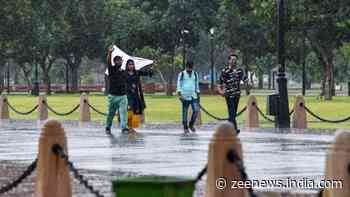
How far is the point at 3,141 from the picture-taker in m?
24.2

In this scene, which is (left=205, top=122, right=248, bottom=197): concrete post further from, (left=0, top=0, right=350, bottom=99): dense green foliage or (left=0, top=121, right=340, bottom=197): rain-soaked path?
(left=0, top=0, right=350, bottom=99): dense green foliage

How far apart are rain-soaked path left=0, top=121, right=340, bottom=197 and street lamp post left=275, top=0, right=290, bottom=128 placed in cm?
117

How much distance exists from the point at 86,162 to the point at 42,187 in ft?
20.4

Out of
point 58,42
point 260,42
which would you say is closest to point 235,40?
point 260,42

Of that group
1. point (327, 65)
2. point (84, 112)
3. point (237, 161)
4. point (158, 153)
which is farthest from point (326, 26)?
point (237, 161)

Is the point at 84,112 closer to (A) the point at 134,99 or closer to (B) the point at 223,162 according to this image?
(A) the point at 134,99

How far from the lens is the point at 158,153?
19609 millimetres

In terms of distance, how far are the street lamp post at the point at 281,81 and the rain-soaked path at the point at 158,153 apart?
1.17 meters

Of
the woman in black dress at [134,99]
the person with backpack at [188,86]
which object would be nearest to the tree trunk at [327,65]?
the woman in black dress at [134,99]

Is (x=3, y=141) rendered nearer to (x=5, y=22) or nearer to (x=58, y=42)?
(x=5, y=22)

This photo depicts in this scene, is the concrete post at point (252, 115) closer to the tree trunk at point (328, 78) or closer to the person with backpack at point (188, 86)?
the person with backpack at point (188, 86)

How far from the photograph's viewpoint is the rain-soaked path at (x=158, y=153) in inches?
600

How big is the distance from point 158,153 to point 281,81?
10377 millimetres

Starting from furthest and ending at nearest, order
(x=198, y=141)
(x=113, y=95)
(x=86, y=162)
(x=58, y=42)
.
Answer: (x=58, y=42) < (x=113, y=95) < (x=198, y=141) < (x=86, y=162)
